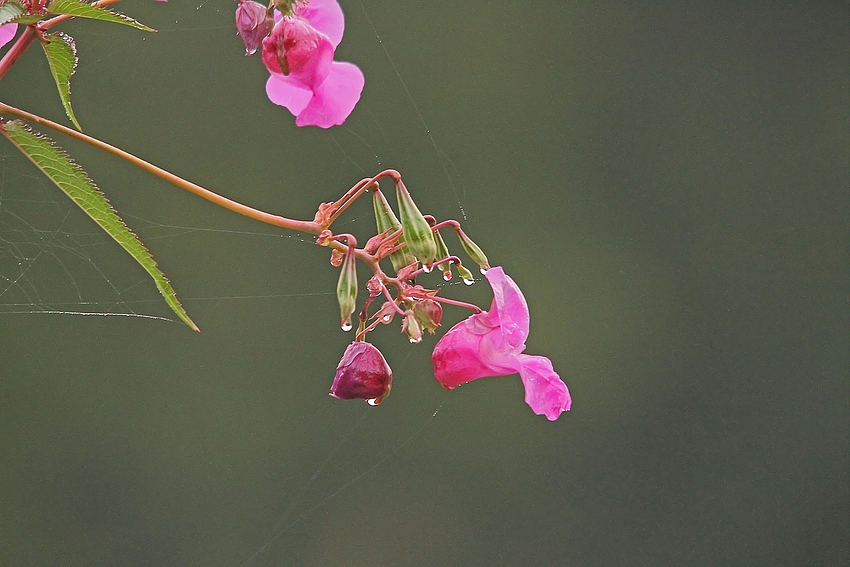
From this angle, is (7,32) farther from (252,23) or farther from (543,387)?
(543,387)

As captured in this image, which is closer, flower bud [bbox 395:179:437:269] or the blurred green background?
flower bud [bbox 395:179:437:269]

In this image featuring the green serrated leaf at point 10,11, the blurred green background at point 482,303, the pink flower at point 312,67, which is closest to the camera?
the green serrated leaf at point 10,11

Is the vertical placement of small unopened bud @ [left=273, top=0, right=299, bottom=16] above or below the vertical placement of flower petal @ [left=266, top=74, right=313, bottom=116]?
above

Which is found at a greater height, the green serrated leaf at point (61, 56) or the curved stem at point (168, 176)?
the green serrated leaf at point (61, 56)

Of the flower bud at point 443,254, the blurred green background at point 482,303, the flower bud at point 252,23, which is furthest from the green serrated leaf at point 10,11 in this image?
the blurred green background at point 482,303

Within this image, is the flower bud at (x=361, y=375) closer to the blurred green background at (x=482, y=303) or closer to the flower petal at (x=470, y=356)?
the flower petal at (x=470, y=356)

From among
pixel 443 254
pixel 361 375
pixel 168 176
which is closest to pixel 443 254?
pixel 443 254

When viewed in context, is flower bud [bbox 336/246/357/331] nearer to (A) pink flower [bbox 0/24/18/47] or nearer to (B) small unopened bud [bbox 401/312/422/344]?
(B) small unopened bud [bbox 401/312/422/344]

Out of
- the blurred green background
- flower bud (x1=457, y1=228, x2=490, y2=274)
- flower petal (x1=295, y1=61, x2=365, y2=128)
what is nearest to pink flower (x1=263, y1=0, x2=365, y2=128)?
flower petal (x1=295, y1=61, x2=365, y2=128)

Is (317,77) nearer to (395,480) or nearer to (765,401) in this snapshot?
(395,480)
